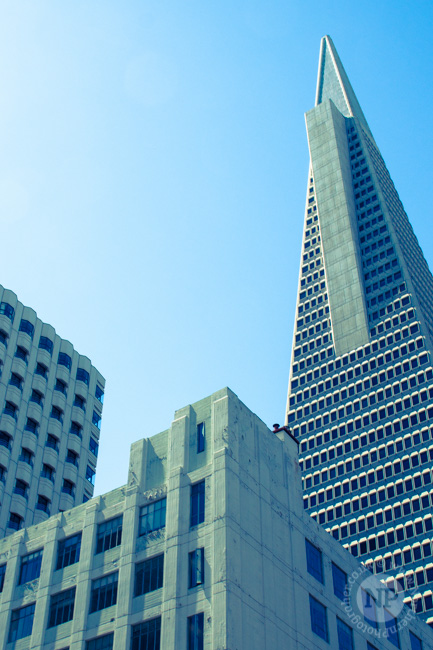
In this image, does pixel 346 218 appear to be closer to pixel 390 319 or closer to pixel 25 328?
pixel 390 319

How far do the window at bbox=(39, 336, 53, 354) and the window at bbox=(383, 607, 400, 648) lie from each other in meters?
51.3

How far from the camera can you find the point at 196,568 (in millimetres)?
49594

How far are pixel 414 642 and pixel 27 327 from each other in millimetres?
54537

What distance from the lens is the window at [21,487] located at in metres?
87.1

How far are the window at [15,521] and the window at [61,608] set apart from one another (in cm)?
2947

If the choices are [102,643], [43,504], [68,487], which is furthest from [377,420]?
[102,643]

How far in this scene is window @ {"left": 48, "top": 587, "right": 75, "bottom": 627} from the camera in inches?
2167

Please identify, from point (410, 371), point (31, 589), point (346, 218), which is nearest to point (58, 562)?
point (31, 589)

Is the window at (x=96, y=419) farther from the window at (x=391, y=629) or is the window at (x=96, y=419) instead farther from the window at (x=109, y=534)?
the window at (x=391, y=629)

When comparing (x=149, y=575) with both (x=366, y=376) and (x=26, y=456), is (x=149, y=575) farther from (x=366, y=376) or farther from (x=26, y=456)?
(x=366, y=376)

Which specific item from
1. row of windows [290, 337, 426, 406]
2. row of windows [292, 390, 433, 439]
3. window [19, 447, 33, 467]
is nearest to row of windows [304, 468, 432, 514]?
row of windows [292, 390, 433, 439]

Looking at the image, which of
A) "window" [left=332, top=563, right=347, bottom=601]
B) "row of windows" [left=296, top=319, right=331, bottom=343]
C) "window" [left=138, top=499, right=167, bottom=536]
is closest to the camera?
"window" [left=138, top=499, right=167, bottom=536]

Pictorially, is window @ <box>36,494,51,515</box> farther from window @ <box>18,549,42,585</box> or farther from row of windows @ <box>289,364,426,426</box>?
row of windows @ <box>289,364,426,426</box>

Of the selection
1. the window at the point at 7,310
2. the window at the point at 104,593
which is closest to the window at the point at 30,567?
the window at the point at 104,593
